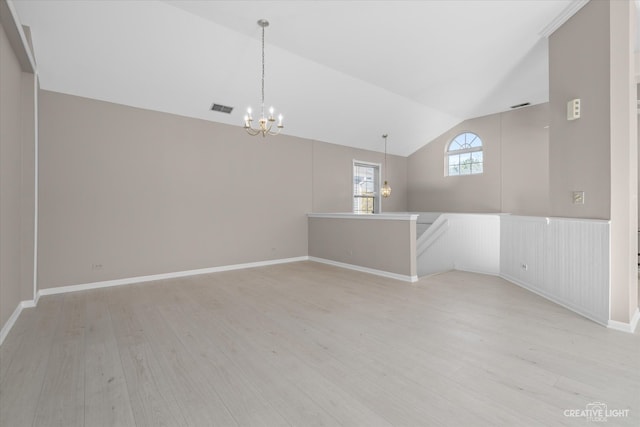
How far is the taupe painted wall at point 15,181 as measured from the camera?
2811mm

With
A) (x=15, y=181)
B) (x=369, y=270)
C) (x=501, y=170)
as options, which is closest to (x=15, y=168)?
(x=15, y=181)

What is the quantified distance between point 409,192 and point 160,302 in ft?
25.3

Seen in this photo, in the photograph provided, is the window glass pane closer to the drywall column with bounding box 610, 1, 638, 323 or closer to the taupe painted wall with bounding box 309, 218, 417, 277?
the taupe painted wall with bounding box 309, 218, 417, 277

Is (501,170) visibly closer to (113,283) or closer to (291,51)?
(291,51)

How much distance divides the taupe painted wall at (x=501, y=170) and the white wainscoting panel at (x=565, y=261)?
2.80 metres

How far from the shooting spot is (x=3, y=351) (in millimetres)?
2473

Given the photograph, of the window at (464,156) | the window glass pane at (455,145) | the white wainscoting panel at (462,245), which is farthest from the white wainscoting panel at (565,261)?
the window glass pane at (455,145)

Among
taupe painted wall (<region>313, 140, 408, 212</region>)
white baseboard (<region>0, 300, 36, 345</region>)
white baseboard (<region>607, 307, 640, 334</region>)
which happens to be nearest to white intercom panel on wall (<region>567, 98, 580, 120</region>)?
white baseboard (<region>607, 307, 640, 334</region>)

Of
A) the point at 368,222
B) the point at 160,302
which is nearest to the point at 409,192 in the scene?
the point at 368,222

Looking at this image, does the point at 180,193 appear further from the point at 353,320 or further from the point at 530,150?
the point at 530,150

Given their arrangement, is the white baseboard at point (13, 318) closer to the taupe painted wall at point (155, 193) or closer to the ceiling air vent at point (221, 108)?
the taupe painted wall at point (155, 193)

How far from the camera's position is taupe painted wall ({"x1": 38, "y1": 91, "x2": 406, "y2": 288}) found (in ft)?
14.0

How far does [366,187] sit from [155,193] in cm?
557

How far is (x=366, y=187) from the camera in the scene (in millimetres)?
8656
